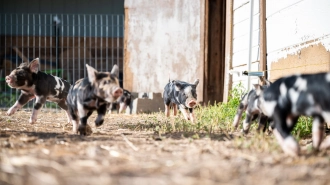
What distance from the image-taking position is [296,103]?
4.23 m

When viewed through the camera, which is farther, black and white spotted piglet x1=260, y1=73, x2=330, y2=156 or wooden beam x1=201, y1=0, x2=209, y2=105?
wooden beam x1=201, y1=0, x2=209, y2=105

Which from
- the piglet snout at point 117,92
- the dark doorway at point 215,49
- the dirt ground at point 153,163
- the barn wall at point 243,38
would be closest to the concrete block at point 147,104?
the dark doorway at point 215,49

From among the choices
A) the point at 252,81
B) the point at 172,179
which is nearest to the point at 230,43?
the point at 252,81

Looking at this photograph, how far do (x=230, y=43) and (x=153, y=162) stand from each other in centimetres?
667

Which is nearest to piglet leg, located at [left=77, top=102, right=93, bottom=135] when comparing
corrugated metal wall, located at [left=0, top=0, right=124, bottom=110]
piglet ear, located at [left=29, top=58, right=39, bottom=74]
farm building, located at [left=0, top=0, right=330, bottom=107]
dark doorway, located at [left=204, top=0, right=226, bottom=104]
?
piglet ear, located at [left=29, top=58, right=39, bottom=74]

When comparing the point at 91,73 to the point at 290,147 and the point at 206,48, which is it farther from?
the point at 206,48

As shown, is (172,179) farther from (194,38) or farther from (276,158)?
(194,38)

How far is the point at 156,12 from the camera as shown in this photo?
12.3m

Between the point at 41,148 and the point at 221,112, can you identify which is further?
the point at 221,112

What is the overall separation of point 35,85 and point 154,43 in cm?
505

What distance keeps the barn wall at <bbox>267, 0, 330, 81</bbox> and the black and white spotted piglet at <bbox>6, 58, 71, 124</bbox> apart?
3069mm

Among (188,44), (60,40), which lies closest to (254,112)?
(188,44)

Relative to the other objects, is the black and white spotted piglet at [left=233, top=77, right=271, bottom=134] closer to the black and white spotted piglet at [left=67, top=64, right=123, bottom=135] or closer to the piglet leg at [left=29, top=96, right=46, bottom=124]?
the black and white spotted piglet at [left=67, top=64, right=123, bottom=135]

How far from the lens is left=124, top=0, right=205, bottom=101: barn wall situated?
40.1ft
